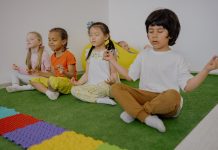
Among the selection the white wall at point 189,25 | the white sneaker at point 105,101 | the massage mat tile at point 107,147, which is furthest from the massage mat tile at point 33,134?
the white wall at point 189,25

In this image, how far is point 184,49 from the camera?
2996 millimetres

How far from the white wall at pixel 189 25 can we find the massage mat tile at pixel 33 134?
2100mm

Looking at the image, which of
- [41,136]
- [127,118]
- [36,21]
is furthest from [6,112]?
[36,21]

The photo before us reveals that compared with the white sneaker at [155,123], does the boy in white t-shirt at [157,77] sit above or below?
above

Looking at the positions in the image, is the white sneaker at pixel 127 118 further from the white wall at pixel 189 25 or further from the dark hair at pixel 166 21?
the white wall at pixel 189 25

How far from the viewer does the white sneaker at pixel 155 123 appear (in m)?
1.27

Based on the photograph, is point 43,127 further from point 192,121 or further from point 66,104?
point 192,121

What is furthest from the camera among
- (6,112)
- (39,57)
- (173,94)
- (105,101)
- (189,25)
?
(189,25)

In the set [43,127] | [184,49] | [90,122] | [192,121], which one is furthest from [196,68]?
[43,127]

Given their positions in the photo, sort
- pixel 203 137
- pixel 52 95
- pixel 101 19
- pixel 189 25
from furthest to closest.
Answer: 1. pixel 101 19
2. pixel 189 25
3. pixel 52 95
4. pixel 203 137

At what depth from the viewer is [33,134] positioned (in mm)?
1267

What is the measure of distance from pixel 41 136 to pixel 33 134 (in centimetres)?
6

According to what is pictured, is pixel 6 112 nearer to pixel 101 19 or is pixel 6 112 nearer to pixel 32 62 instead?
pixel 32 62

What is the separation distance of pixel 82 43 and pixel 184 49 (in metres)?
1.24
